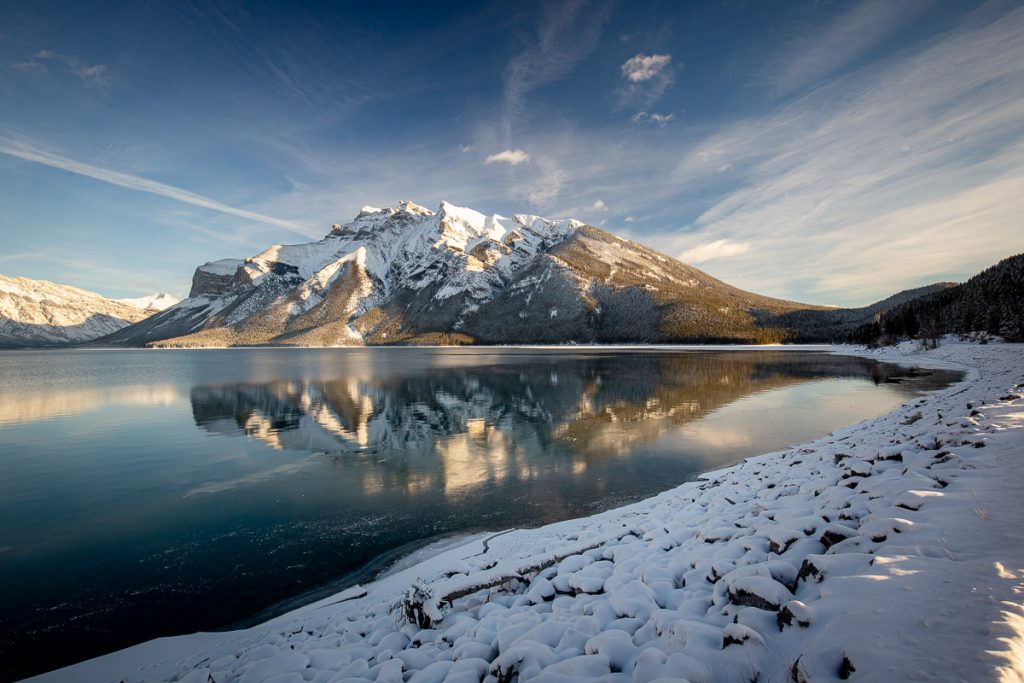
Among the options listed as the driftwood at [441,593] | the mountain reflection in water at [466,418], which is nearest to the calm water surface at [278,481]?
the mountain reflection in water at [466,418]

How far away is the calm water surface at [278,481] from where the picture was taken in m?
10.6

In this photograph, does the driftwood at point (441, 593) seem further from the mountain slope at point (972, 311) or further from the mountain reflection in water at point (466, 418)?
the mountain slope at point (972, 311)

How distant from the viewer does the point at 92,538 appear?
13.6 meters

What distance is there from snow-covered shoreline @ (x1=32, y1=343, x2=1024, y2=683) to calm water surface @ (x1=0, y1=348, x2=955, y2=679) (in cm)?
230

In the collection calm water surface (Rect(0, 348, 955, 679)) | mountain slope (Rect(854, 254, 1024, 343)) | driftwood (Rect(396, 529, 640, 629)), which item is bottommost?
calm water surface (Rect(0, 348, 955, 679))

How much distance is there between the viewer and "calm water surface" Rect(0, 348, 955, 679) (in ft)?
34.9

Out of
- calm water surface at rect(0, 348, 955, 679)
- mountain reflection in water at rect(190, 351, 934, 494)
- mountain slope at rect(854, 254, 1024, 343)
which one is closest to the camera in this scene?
calm water surface at rect(0, 348, 955, 679)

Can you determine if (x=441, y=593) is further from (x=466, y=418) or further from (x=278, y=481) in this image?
(x=466, y=418)

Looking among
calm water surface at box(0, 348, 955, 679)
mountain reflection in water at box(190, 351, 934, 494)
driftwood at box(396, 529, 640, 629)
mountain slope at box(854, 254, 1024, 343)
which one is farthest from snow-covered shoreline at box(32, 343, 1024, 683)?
mountain slope at box(854, 254, 1024, 343)

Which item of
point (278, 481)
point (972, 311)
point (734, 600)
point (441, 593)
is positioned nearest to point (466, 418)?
point (278, 481)

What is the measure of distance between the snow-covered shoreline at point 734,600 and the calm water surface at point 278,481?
2297 millimetres

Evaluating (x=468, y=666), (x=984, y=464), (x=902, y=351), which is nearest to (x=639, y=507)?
(x=984, y=464)

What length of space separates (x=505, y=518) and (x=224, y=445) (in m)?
19.7

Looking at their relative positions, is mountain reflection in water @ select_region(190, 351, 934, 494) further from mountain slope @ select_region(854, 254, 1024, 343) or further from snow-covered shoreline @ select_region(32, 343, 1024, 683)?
mountain slope @ select_region(854, 254, 1024, 343)
